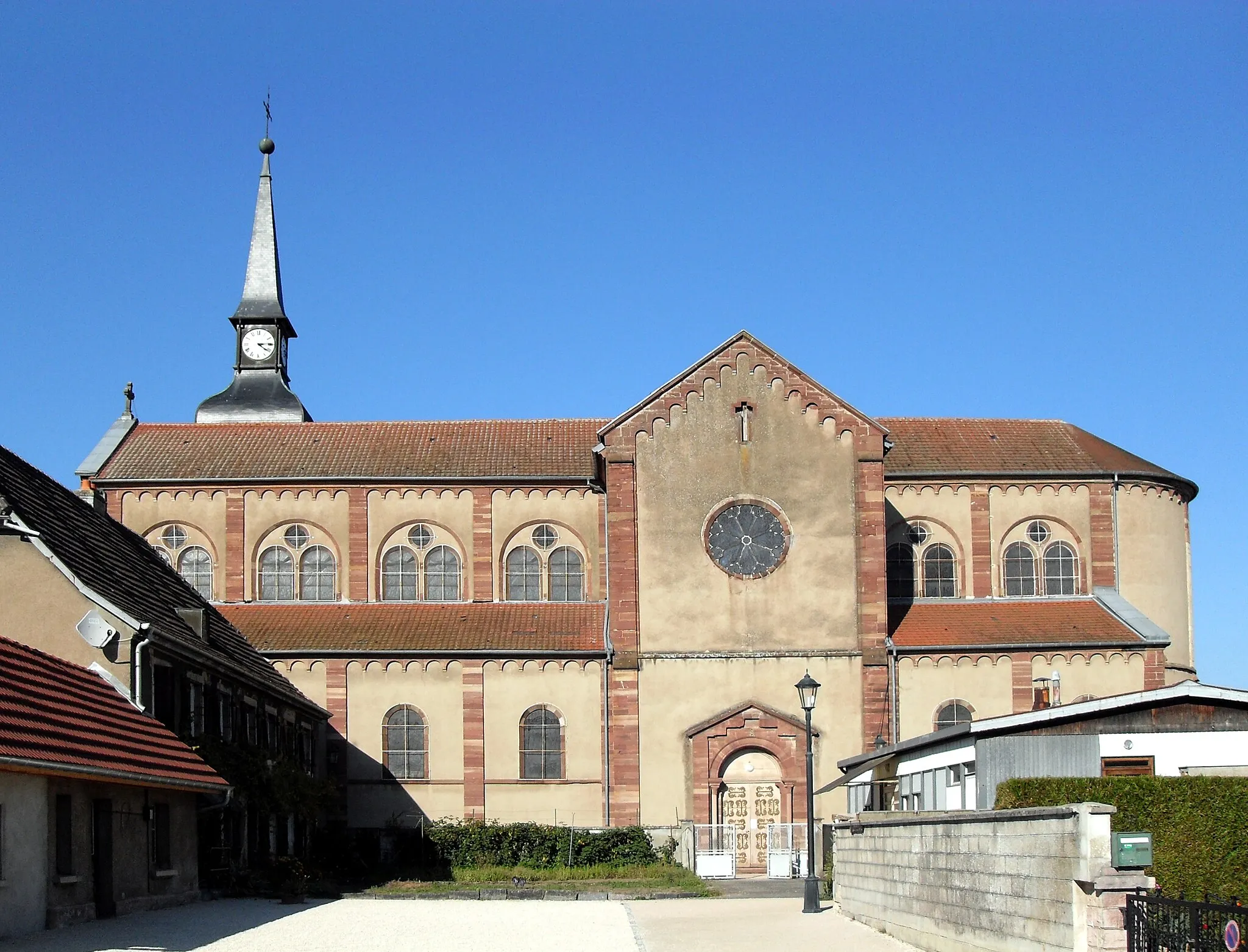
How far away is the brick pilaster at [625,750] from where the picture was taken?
42.8 metres

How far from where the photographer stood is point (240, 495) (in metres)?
49.4

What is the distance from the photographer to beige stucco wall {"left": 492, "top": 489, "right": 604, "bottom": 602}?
4925 centimetres

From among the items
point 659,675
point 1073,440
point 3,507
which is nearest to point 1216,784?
point 3,507

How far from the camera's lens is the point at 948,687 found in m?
44.2

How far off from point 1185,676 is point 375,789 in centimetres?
2434

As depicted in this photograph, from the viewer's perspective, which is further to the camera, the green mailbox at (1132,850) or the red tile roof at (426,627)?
the red tile roof at (426,627)

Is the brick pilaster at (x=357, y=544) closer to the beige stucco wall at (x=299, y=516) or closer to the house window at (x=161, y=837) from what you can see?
the beige stucco wall at (x=299, y=516)

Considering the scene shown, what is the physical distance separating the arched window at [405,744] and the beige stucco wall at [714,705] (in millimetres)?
6335

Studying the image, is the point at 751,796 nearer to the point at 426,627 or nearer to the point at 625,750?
the point at 625,750

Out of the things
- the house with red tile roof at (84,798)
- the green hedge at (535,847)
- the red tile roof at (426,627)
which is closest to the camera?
the house with red tile roof at (84,798)

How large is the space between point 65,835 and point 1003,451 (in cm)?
3494

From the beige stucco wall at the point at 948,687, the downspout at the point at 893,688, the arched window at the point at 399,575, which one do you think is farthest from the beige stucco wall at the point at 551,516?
the beige stucco wall at the point at 948,687

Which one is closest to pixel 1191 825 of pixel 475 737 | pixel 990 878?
pixel 990 878

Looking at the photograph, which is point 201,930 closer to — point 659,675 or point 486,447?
point 659,675
